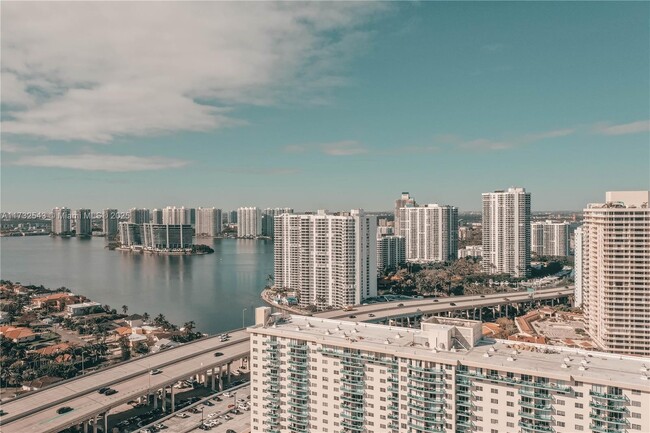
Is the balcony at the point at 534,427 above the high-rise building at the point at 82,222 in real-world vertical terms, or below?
below

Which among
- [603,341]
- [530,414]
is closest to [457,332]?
[530,414]

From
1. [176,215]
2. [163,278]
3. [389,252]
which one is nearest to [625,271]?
[389,252]

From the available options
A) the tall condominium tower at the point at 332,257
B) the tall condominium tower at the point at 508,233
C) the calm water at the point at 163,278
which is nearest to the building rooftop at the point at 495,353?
the calm water at the point at 163,278

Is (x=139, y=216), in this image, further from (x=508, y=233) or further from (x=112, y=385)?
(x=112, y=385)

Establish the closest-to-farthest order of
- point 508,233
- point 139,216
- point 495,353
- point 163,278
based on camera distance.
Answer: point 495,353 < point 508,233 < point 163,278 < point 139,216

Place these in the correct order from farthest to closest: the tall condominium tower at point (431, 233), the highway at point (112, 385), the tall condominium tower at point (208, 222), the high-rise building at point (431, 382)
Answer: the tall condominium tower at point (208, 222), the tall condominium tower at point (431, 233), the highway at point (112, 385), the high-rise building at point (431, 382)

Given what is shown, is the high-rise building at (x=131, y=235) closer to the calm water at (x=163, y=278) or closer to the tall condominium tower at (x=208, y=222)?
the calm water at (x=163, y=278)
